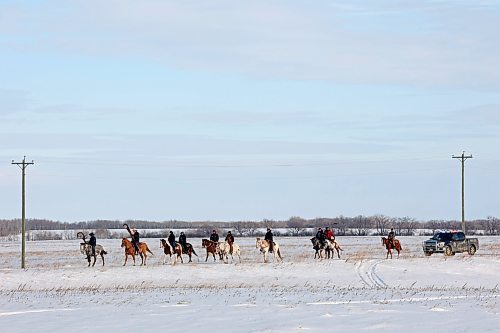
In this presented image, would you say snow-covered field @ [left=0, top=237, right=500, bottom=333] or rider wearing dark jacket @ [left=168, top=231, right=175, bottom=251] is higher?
rider wearing dark jacket @ [left=168, top=231, right=175, bottom=251]

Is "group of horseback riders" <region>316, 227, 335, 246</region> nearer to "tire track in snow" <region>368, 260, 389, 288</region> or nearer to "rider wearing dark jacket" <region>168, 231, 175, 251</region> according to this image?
"tire track in snow" <region>368, 260, 389, 288</region>

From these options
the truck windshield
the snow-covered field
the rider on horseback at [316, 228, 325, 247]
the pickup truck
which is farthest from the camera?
the truck windshield

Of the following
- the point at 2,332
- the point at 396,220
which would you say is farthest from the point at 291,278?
the point at 396,220

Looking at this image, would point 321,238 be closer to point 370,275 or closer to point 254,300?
point 370,275

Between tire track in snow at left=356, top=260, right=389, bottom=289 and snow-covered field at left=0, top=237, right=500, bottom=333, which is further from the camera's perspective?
tire track in snow at left=356, top=260, right=389, bottom=289

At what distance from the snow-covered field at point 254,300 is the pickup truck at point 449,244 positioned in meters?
8.40

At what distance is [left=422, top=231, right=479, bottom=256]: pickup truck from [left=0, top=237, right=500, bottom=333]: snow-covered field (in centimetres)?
840

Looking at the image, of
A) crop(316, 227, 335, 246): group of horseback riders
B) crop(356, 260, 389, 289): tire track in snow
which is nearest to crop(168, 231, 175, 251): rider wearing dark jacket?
crop(316, 227, 335, 246): group of horseback riders

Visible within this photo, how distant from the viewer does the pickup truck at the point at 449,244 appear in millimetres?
58375

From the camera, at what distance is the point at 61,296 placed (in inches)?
1217

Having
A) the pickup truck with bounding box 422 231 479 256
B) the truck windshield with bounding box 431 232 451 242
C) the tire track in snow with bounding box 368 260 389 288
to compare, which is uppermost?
the truck windshield with bounding box 431 232 451 242

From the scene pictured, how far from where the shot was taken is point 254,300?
28125 millimetres

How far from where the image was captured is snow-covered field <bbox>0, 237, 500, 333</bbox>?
21.5m

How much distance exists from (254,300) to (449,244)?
33.5m
